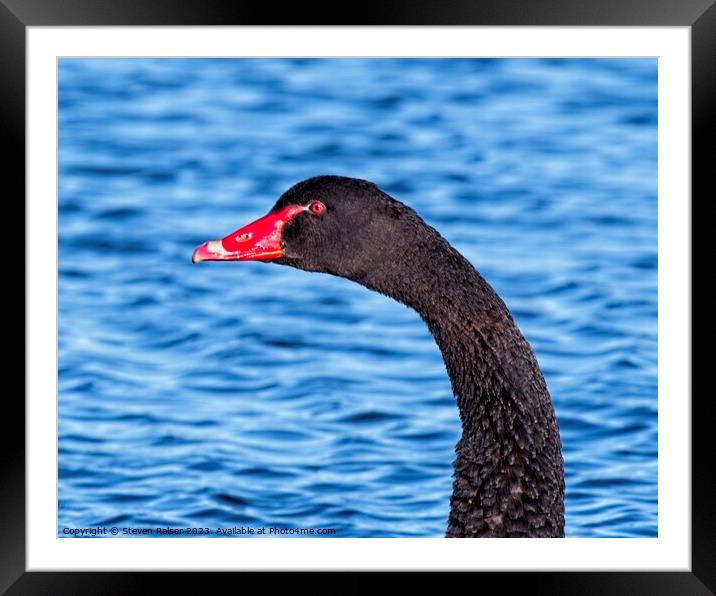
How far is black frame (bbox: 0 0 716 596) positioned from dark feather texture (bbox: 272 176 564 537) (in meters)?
0.79

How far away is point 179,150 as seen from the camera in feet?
50.2

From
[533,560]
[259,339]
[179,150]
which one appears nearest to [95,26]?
[533,560]

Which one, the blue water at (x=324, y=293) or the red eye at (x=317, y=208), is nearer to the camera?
the red eye at (x=317, y=208)

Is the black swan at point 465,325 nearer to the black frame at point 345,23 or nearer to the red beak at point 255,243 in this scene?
the red beak at point 255,243

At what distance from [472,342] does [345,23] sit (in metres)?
1.57

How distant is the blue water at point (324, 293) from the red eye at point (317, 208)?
2.22 m

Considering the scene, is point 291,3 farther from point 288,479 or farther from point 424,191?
point 424,191

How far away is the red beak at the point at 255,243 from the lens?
6602 millimetres

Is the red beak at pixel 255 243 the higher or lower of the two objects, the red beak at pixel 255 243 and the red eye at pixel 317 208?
the lower

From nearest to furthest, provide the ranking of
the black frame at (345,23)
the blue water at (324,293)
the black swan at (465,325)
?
the black frame at (345,23) → the black swan at (465,325) → the blue water at (324,293)

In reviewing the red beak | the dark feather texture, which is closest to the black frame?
the dark feather texture

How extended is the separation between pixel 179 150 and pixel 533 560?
394 inches

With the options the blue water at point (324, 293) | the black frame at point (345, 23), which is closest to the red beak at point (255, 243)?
the black frame at point (345, 23)

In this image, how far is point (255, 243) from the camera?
21.9ft
